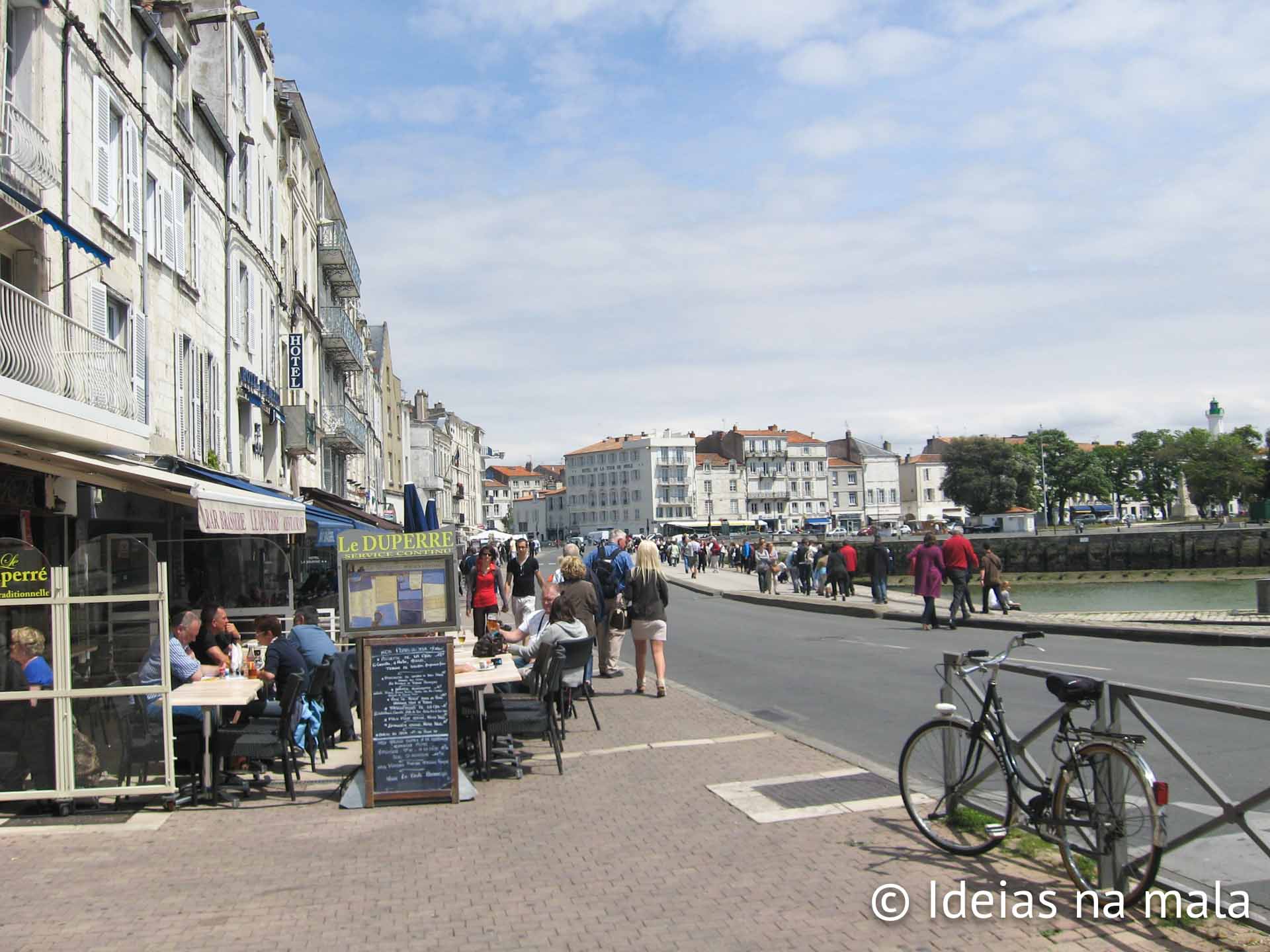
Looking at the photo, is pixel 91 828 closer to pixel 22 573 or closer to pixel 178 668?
pixel 178 668

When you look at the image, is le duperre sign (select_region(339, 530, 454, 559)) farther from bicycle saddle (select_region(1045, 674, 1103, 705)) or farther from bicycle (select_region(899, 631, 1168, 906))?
bicycle saddle (select_region(1045, 674, 1103, 705))

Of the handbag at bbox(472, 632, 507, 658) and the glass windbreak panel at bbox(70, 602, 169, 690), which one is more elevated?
the glass windbreak panel at bbox(70, 602, 169, 690)

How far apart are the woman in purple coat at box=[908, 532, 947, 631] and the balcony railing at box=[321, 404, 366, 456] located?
781 inches

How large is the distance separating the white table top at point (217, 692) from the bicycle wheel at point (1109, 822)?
5.38 metres

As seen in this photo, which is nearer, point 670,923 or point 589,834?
point 670,923

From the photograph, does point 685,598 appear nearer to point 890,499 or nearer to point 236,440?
point 236,440

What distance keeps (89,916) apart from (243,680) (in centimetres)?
347

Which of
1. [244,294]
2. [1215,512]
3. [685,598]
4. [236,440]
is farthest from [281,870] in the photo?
[1215,512]

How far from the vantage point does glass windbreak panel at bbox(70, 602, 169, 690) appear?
23.6 ft

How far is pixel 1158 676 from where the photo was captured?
1245 cm

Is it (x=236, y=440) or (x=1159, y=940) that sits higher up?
(x=236, y=440)

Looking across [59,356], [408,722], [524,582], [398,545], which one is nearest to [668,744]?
[408,722]

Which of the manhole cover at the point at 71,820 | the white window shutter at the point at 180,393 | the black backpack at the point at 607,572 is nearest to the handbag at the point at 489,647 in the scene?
the manhole cover at the point at 71,820

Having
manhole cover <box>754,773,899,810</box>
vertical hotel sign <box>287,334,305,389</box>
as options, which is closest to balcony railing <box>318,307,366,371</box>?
vertical hotel sign <box>287,334,305,389</box>
